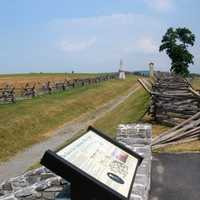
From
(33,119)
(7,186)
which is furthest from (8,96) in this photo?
(7,186)

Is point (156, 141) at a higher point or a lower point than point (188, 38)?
lower

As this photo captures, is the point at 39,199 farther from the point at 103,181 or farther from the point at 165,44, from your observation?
the point at 165,44

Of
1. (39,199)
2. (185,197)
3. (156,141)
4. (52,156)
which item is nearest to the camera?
(52,156)

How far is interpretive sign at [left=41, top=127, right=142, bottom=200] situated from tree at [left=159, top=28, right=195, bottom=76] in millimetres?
38166

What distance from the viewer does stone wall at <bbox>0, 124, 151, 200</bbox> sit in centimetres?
600

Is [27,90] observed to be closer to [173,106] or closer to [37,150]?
[37,150]

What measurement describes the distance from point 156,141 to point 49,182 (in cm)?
615

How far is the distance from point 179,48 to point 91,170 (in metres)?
39.6

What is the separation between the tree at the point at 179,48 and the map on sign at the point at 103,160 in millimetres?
37718

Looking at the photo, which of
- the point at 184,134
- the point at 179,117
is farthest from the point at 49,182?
the point at 179,117

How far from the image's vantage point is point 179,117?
17172mm

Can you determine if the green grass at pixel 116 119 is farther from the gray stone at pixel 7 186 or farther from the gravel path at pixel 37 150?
the gray stone at pixel 7 186

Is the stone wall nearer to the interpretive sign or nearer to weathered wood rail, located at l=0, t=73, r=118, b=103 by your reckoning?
the interpretive sign

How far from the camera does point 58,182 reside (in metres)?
6.75
